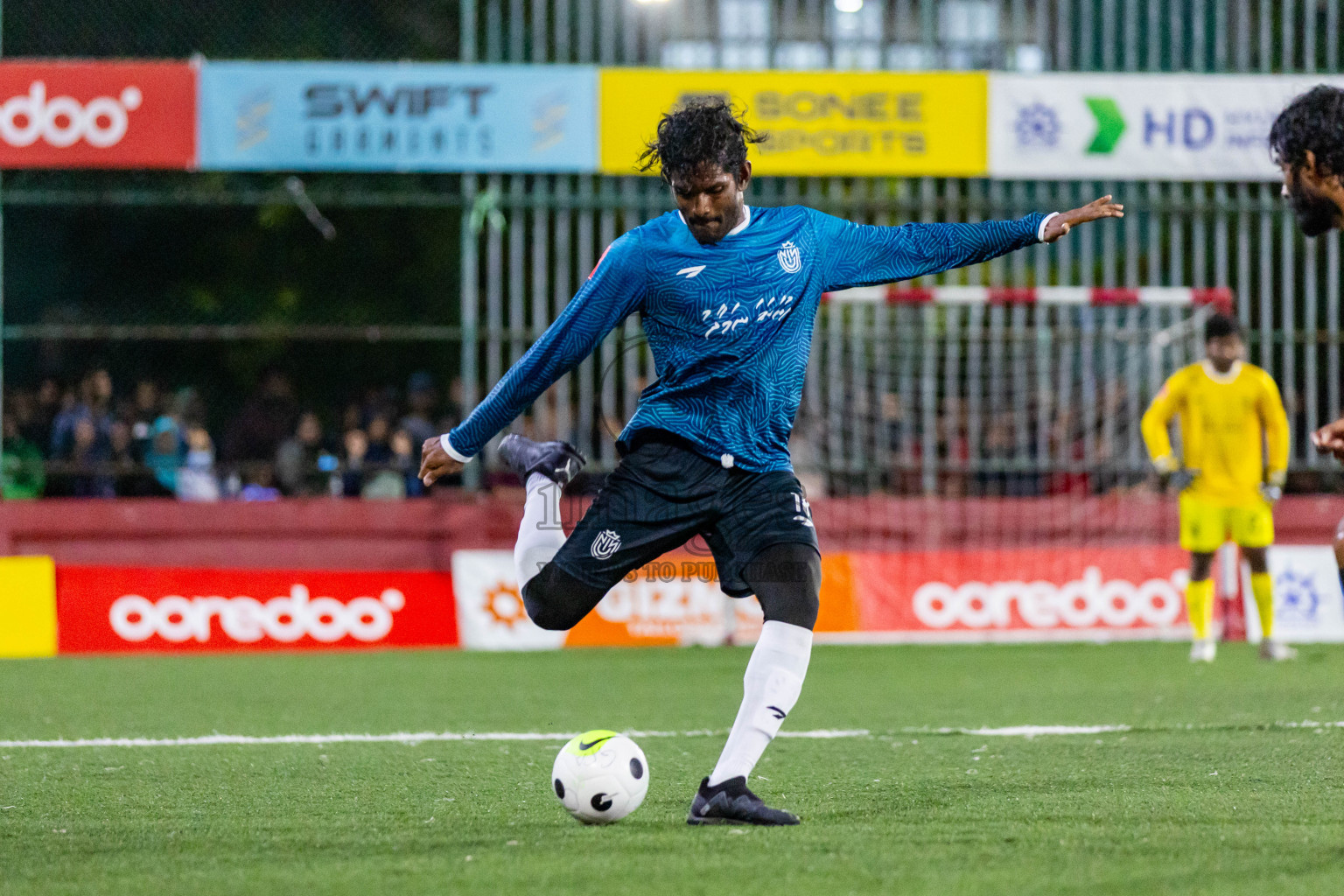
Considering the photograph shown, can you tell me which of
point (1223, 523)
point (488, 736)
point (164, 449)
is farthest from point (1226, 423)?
point (164, 449)

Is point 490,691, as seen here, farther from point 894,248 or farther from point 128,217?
point 128,217

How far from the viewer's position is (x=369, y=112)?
14.8 metres

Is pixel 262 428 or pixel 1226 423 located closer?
pixel 1226 423

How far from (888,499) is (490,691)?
552 centimetres

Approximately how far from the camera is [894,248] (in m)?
5.56

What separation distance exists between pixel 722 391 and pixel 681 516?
1.35ft

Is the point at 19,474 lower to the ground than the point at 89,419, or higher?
lower

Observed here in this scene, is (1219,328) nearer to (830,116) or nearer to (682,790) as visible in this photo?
(830,116)

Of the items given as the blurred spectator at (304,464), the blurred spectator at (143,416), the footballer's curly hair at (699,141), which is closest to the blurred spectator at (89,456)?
the blurred spectator at (143,416)

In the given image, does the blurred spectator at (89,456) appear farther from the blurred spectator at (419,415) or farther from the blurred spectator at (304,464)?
the blurred spectator at (419,415)

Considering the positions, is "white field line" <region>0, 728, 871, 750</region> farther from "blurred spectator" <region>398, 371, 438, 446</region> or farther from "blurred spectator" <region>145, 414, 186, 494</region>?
"blurred spectator" <region>398, 371, 438, 446</region>

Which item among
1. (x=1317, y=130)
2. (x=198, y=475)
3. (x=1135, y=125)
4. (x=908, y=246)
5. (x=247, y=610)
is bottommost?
(x=247, y=610)

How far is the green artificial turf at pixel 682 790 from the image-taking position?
4.32 meters

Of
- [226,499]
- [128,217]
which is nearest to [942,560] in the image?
[226,499]
